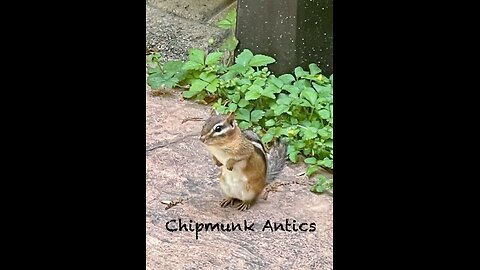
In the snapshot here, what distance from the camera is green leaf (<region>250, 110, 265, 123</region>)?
10.4 ft

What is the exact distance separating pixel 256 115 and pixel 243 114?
5 centimetres

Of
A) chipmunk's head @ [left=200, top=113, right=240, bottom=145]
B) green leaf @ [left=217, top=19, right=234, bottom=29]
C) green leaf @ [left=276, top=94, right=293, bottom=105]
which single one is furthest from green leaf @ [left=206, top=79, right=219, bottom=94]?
chipmunk's head @ [left=200, top=113, right=240, bottom=145]

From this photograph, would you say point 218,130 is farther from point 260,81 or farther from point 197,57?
point 197,57

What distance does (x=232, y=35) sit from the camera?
3.74 metres

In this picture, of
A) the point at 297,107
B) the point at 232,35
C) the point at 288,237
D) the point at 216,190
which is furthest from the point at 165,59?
the point at 288,237

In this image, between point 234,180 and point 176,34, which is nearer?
point 234,180

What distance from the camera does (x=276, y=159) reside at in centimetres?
298

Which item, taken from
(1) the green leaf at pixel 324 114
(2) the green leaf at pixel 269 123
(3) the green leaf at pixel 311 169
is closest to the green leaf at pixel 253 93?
(2) the green leaf at pixel 269 123

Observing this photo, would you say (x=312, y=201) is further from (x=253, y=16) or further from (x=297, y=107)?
(x=253, y=16)

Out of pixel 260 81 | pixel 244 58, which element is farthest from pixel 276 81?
pixel 244 58

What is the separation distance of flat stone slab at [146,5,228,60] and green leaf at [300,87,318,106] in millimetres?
712

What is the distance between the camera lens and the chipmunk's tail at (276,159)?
9.59 feet

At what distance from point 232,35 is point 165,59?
27 centimetres

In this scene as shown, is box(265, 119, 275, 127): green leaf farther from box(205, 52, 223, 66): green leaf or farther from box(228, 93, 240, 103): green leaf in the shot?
box(205, 52, 223, 66): green leaf
